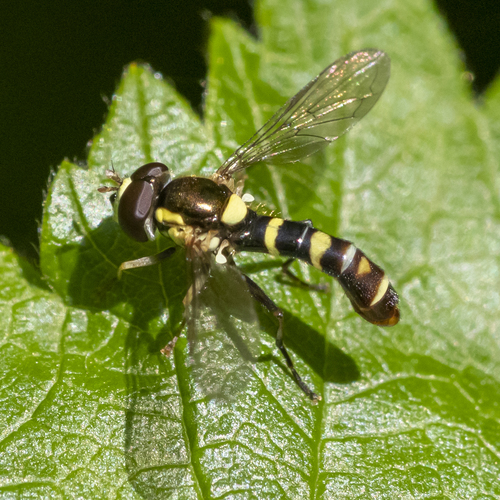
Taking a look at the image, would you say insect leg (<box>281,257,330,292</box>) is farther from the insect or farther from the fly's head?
the fly's head

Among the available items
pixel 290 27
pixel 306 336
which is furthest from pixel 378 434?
pixel 290 27

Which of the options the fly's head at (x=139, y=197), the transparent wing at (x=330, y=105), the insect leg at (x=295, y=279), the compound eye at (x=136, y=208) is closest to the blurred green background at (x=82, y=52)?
the transparent wing at (x=330, y=105)

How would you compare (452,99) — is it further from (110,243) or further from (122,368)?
(122,368)

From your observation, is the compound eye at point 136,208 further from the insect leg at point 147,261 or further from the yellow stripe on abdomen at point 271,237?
the yellow stripe on abdomen at point 271,237

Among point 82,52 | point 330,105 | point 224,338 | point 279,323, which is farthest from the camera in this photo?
point 82,52

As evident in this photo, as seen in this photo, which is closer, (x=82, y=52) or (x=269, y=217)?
(x=269, y=217)

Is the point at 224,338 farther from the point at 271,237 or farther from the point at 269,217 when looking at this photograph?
the point at 269,217

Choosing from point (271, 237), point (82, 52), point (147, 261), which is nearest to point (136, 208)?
point (147, 261)
